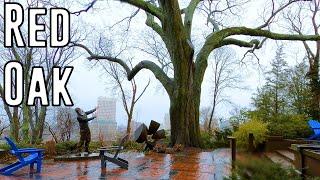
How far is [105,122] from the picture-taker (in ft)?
66.4

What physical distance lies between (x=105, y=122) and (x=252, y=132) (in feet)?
31.2

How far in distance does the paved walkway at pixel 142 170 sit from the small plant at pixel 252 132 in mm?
1794

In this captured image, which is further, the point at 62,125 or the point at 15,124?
the point at 15,124

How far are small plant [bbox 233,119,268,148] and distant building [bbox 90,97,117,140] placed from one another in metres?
5.57

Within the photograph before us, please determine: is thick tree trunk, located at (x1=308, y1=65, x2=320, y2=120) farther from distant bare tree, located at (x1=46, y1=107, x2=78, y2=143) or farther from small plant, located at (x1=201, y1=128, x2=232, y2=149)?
distant bare tree, located at (x1=46, y1=107, x2=78, y2=143)

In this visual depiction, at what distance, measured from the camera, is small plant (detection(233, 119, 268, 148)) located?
12203 millimetres

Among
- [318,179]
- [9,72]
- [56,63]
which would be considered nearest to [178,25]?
[9,72]

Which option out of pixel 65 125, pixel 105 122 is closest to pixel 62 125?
pixel 65 125

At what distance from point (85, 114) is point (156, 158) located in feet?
7.29

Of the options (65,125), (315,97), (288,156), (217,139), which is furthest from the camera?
(315,97)

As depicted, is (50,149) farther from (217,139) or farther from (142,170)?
(217,139)

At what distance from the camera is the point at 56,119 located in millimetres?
19062

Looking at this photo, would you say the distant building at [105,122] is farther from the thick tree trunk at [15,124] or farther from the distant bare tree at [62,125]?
the thick tree trunk at [15,124]

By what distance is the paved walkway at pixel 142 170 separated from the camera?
7.85 metres
